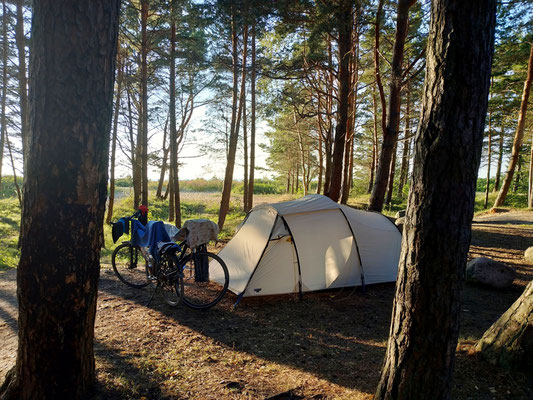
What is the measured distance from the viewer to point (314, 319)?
4457mm

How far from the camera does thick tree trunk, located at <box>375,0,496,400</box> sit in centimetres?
192

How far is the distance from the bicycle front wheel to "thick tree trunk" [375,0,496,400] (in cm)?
294

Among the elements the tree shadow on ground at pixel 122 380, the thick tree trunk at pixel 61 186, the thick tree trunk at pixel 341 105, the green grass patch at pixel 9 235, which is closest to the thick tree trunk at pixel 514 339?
the tree shadow on ground at pixel 122 380

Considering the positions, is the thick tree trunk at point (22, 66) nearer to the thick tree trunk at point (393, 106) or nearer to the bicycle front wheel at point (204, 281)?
the bicycle front wheel at point (204, 281)

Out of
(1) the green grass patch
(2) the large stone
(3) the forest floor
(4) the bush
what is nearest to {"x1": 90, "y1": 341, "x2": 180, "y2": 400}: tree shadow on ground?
(3) the forest floor

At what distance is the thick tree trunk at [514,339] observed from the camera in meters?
2.74

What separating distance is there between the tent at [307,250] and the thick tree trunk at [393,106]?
217 cm

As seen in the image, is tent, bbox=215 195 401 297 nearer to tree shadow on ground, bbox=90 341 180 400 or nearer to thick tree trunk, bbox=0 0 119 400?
tree shadow on ground, bbox=90 341 180 400

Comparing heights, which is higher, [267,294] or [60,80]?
[60,80]

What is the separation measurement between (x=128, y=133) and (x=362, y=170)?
85.4 feet

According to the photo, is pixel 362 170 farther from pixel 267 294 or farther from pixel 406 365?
pixel 406 365

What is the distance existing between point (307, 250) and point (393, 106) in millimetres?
4397

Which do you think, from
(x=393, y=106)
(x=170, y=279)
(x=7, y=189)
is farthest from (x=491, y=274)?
(x=7, y=189)

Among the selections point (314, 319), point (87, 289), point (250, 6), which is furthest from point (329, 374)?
Answer: point (250, 6)
